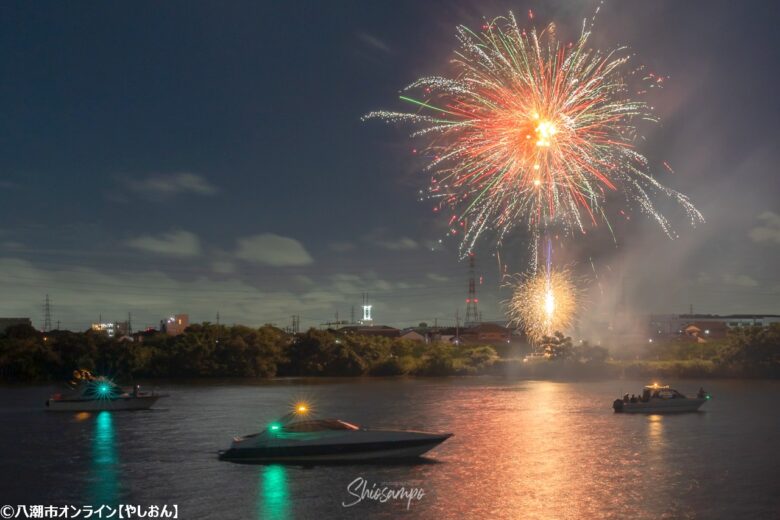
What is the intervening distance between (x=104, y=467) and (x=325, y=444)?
473 inches

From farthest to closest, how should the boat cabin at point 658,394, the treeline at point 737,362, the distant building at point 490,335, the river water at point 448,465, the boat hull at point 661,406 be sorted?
the distant building at point 490,335, the treeline at point 737,362, the boat cabin at point 658,394, the boat hull at point 661,406, the river water at point 448,465

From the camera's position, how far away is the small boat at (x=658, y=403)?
70812 millimetres

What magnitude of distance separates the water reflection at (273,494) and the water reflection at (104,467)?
625 centimetres

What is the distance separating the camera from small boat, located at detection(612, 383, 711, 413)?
7081cm

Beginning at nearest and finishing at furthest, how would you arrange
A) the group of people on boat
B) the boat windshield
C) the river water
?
1. the river water
2. the boat windshield
3. the group of people on boat

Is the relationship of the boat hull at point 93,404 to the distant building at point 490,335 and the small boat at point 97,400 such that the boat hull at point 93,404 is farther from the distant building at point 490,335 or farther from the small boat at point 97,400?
the distant building at point 490,335

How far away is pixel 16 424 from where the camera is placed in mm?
63062

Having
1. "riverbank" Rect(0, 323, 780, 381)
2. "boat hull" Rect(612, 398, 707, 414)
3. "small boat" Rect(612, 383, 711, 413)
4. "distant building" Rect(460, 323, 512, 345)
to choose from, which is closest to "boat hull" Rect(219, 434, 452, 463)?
"boat hull" Rect(612, 398, 707, 414)

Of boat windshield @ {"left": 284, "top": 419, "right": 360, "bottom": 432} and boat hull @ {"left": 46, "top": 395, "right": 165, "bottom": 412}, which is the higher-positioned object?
boat windshield @ {"left": 284, "top": 419, "right": 360, "bottom": 432}

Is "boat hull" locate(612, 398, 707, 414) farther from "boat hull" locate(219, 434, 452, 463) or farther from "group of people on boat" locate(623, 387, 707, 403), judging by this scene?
"boat hull" locate(219, 434, 452, 463)

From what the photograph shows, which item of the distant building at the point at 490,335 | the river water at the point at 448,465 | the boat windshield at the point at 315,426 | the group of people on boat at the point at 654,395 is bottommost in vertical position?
the river water at the point at 448,465

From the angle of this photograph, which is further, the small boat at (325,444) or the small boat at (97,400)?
the small boat at (97,400)

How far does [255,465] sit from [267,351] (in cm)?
9869

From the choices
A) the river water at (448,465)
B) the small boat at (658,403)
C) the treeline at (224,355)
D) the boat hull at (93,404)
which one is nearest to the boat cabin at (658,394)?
the small boat at (658,403)
